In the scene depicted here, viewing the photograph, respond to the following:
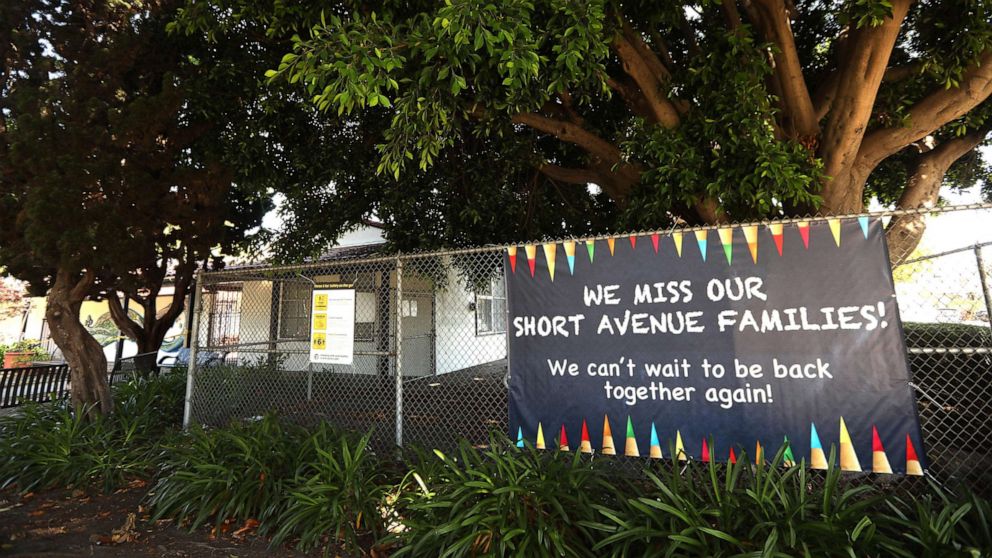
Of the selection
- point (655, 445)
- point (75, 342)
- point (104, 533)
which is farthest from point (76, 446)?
point (655, 445)

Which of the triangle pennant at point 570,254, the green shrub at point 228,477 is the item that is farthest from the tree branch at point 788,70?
the green shrub at point 228,477

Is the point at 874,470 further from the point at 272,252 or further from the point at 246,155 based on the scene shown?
the point at 272,252

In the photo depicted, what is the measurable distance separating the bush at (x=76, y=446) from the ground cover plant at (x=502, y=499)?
19mm

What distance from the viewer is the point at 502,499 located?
293 cm

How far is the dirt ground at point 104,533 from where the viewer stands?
3328mm

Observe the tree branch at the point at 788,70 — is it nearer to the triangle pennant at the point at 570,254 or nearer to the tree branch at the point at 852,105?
the tree branch at the point at 852,105

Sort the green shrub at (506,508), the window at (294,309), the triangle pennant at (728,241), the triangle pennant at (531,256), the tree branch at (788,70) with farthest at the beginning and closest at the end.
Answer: the window at (294,309) → the tree branch at (788,70) → the triangle pennant at (531,256) → the triangle pennant at (728,241) → the green shrub at (506,508)

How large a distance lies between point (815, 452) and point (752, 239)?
55.7 inches

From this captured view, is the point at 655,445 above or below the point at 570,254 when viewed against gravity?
below

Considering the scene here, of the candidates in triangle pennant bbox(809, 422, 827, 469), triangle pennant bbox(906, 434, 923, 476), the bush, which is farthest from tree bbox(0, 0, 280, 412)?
triangle pennant bbox(906, 434, 923, 476)

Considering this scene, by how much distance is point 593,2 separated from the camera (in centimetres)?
339

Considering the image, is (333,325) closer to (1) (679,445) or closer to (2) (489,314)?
(1) (679,445)

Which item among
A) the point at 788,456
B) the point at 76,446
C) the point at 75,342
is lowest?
the point at 76,446

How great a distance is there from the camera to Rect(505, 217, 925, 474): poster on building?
9.44 feet
